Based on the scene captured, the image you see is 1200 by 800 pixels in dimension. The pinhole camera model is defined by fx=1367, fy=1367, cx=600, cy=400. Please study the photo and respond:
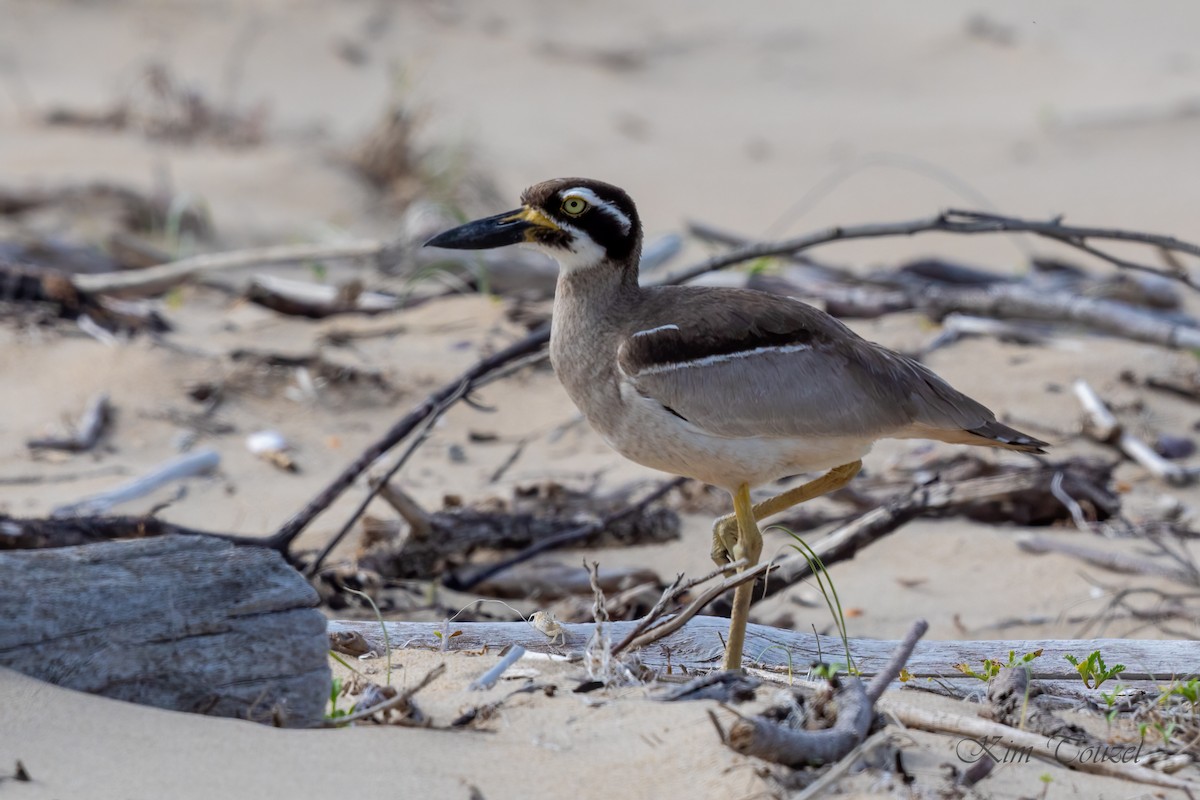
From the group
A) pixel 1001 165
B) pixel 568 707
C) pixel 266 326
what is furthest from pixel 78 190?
pixel 1001 165

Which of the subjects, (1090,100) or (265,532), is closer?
(265,532)

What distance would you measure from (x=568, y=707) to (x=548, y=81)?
15.6 metres

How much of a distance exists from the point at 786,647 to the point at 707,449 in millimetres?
592

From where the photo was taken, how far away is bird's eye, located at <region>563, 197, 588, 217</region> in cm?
405

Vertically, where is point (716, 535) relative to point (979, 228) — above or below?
below

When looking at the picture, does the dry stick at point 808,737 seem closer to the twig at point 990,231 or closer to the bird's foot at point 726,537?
the bird's foot at point 726,537

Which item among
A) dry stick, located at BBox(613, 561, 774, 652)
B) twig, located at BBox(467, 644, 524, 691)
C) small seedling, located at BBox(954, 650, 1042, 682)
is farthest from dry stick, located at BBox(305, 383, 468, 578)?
small seedling, located at BBox(954, 650, 1042, 682)

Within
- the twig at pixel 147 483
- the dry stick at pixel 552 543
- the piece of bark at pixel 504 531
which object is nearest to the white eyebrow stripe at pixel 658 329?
the dry stick at pixel 552 543

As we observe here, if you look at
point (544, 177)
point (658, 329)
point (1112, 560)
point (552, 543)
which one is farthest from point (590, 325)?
point (544, 177)

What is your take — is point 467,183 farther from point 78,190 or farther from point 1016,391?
point 1016,391

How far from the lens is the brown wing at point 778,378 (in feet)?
12.6

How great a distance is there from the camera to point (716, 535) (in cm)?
412

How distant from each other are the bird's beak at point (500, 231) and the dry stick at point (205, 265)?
3262 mm

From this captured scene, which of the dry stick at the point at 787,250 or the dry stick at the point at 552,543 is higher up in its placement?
the dry stick at the point at 787,250
